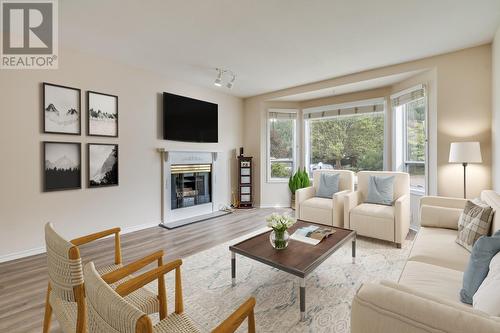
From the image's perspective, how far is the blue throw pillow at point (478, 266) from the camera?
1250 millimetres

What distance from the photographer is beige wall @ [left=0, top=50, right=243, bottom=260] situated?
2848mm

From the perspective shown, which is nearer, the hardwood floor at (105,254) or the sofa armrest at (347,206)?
the hardwood floor at (105,254)

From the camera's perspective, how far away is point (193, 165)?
4801mm

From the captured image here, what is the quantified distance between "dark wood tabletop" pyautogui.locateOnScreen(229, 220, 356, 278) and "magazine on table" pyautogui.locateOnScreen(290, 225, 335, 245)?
45 mm

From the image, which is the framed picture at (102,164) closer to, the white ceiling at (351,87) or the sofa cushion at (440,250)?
the white ceiling at (351,87)

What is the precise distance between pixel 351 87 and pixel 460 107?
170 centimetres

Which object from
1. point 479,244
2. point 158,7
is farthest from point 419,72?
point 158,7

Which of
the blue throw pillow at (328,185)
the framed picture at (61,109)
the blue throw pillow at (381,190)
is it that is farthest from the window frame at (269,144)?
the framed picture at (61,109)

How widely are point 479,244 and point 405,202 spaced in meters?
2.17

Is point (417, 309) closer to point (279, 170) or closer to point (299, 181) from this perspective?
point (299, 181)

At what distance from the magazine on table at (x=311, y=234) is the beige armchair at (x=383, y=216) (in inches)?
38.9

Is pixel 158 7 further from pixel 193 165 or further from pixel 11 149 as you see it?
pixel 193 165

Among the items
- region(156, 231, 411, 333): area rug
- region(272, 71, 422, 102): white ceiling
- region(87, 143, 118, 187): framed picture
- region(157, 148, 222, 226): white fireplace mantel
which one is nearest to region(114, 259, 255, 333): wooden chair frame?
region(156, 231, 411, 333): area rug

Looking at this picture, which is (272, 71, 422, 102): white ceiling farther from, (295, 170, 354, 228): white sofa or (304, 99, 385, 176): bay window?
(295, 170, 354, 228): white sofa
